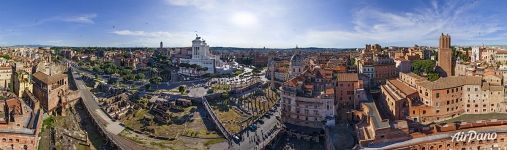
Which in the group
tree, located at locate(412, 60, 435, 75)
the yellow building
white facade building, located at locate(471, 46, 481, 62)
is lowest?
the yellow building

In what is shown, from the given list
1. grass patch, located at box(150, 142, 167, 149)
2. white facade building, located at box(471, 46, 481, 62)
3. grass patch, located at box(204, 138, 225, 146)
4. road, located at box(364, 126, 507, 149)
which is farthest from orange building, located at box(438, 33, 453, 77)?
grass patch, located at box(150, 142, 167, 149)

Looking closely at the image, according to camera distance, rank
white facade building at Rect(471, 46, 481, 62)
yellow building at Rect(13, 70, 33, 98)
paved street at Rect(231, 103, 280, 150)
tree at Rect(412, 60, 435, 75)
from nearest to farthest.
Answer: paved street at Rect(231, 103, 280, 150)
yellow building at Rect(13, 70, 33, 98)
tree at Rect(412, 60, 435, 75)
white facade building at Rect(471, 46, 481, 62)

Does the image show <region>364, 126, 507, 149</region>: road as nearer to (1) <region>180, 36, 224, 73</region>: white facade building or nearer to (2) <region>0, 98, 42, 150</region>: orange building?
(2) <region>0, 98, 42, 150</region>: orange building

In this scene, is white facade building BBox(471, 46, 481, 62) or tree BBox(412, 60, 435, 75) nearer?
tree BBox(412, 60, 435, 75)

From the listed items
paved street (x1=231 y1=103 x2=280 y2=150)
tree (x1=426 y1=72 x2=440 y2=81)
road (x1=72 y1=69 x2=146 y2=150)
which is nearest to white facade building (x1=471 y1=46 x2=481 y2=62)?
tree (x1=426 y1=72 x2=440 y2=81)

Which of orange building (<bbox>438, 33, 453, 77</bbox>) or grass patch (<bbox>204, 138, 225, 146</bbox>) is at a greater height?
orange building (<bbox>438, 33, 453, 77</bbox>)

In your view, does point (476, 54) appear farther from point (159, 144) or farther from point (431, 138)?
point (159, 144)

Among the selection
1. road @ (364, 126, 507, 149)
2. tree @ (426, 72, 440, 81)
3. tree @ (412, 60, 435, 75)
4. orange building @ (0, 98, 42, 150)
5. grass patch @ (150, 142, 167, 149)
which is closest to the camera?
road @ (364, 126, 507, 149)

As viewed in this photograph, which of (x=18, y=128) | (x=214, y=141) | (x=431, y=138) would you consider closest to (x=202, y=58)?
(x=214, y=141)

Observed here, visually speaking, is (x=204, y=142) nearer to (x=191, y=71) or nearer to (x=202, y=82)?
(x=202, y=82)

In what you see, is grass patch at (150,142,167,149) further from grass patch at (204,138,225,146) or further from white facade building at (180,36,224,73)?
white facade building at (180,36,224,73)
